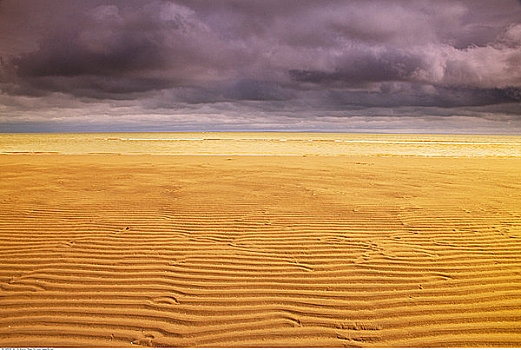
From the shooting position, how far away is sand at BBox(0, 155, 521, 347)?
9.84ft

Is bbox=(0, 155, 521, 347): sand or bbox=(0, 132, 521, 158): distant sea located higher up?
bbox=(0, 132, 521, 158): distant sea

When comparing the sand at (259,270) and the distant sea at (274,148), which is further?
the distant sea at (274,148)

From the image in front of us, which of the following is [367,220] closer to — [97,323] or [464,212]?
Result: [464,212]

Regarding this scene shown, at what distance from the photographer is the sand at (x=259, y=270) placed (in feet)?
9.84

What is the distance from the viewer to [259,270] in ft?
13.8

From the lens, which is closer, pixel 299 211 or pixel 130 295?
pixel 130 295

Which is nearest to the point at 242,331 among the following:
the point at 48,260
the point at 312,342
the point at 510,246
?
the point at 312,342

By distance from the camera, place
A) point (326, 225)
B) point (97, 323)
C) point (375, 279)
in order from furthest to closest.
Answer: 1. point (326, 225)
2. point (375, 279)
3. point (97, 323)

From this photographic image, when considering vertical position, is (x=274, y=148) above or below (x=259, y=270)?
A: above

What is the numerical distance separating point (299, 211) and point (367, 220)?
4.71 ft

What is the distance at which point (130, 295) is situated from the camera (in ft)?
11.7

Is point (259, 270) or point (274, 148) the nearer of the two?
point (259, 270)

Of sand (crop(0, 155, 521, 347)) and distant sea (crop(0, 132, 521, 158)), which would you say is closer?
sand (crop(0, 155, 521, 347))

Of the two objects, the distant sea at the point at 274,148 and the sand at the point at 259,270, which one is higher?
the distant sea at the point at 274,148
